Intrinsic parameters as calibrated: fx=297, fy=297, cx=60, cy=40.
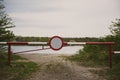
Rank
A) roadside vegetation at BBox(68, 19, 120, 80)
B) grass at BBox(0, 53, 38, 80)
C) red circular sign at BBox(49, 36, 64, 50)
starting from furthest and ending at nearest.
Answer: roadside vegetation at BBox(68, 19, 120, 80) → red circular sign at BBox(49, 36, 64, 50) → grass at BBox(0, 53, 38, 80)

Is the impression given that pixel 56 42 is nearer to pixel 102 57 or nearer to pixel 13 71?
pixel 13 71

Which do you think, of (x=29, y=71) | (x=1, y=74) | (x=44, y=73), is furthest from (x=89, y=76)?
(x=1, y=74)

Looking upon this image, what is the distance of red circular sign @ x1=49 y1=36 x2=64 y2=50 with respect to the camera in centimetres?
945

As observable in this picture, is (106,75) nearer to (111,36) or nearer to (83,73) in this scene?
(83,73)

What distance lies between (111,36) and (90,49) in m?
1.67

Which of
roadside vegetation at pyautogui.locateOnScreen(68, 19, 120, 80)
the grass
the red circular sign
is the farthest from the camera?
roadside vegetation at pyautogui.locateOnScreen(68, 19, 120, 80)

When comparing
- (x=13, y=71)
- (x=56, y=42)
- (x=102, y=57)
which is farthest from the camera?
Result: (x=102, y=57)

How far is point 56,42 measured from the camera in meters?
9.62

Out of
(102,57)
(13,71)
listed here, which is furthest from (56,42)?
(102,57)

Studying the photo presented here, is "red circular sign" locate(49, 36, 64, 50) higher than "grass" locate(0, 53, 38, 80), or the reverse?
"red circular sign" locate(49, 36, 64, 50)

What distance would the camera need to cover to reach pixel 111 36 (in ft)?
47.2

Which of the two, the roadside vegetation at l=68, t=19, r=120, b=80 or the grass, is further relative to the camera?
the roadside vegetation at l=68, t=19, r=120, b=80

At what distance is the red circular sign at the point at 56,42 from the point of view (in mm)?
9445

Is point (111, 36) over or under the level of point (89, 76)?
over
